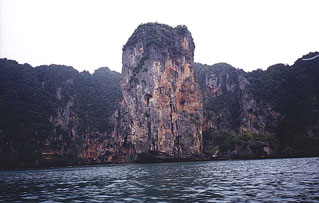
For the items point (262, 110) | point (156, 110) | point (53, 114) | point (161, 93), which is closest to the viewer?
point (156, 110)

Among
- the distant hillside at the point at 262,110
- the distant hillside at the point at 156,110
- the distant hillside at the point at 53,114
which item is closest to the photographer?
the distant hillside at the point at 156,110

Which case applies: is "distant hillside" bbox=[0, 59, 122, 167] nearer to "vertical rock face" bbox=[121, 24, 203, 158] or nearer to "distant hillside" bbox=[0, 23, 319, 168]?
"distant hillside" bbox=[0, 23, 319, 168]

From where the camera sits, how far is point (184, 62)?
94.4m

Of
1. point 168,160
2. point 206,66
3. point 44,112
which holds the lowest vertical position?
point 168,160

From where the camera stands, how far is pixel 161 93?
3270 inches

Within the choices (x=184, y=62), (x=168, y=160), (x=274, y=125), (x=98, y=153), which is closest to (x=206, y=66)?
(x=274, y=125)

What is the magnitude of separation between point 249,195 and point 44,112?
392 ft

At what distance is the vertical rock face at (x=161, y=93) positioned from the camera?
80.2 m

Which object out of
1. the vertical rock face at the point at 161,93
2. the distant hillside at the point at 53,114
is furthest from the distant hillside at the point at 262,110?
the distant hillside at the point at 53,114

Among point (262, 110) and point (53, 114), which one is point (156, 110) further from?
point (262, 110)

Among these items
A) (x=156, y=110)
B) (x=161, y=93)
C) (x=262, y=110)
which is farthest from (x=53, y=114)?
(x=262, y=110)

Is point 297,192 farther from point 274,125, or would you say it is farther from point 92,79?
point 92,79

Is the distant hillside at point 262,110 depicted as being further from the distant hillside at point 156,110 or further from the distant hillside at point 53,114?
the distant hillside at point 53,114

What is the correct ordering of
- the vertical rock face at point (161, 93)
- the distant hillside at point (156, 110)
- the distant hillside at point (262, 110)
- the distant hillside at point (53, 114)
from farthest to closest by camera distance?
the distant hillside at point (53, 114)
the distant hillside at point (262, 110)
the distant hillside at point (156, 110)
the vertical rock face at point (161, 93)
